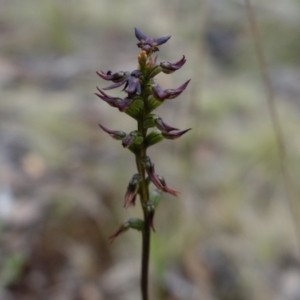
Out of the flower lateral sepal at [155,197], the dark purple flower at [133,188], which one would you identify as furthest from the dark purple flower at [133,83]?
the flower lateral sepal at [155,197]

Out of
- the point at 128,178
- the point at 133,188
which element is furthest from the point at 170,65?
the point at 128,178

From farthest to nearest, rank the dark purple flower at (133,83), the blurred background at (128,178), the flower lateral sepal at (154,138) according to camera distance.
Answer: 1. the blurred background at (128,178)
2. the flower lateral sepal at (154,138)
3. the dark purple flower at (133,83)

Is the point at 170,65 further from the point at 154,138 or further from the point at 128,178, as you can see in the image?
the point at 128,178

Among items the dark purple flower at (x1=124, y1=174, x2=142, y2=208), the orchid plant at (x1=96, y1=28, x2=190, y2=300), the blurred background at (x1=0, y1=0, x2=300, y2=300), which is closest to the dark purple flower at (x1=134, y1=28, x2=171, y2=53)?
the orchid plant at (x1=96, y1=28, x2=190, y2=300)

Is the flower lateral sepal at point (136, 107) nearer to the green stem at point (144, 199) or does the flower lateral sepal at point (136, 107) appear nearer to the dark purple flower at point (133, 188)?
the green stem at point (144, 199)

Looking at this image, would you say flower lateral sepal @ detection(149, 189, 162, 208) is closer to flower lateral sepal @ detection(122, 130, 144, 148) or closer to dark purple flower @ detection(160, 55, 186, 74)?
flower lateral sepal @ detection(122, 130, 144, 148)

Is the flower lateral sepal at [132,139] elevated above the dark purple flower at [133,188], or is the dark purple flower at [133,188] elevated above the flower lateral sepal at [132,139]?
the flower lateral sepal at [132,139]

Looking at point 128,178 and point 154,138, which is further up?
point 128,178
